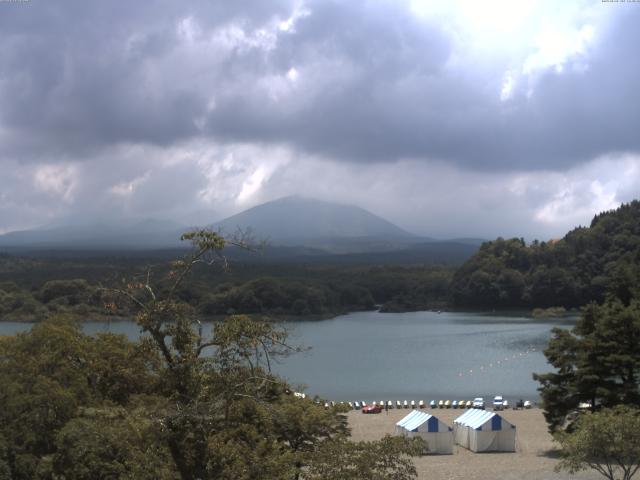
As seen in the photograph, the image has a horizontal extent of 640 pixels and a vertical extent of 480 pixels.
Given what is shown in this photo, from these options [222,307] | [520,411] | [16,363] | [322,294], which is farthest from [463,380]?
[322,294]

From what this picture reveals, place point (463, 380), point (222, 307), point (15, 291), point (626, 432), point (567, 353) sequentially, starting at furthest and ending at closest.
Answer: point (15, 291) < point (222, 307) < point (463, 380) < point (567, 353) < point (626, 432)

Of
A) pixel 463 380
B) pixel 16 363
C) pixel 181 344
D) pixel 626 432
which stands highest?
pixel 181 344

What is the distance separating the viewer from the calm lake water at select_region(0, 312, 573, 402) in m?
32.7

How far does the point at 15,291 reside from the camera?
69.9 m

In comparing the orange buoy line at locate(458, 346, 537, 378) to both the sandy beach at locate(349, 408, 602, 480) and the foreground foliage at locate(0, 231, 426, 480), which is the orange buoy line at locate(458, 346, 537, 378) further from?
the foreground foliage at locate(0, 231, 426, 480)

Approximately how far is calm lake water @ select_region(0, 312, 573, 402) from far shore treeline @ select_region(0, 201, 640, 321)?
5968 millimetres

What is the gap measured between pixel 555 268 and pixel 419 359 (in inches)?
1390

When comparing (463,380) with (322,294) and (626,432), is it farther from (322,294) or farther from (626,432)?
(322,294)

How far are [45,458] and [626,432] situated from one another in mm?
8799

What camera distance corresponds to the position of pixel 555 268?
238ft

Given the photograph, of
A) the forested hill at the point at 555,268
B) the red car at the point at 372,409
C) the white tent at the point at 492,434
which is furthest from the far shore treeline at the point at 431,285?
the white tent at the point at 492,434

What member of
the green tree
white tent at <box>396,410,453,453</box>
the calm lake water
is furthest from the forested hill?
the green tree

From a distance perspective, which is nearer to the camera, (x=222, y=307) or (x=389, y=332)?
(x=389, y=332)

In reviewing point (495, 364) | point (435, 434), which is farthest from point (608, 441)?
point (495, 364)
